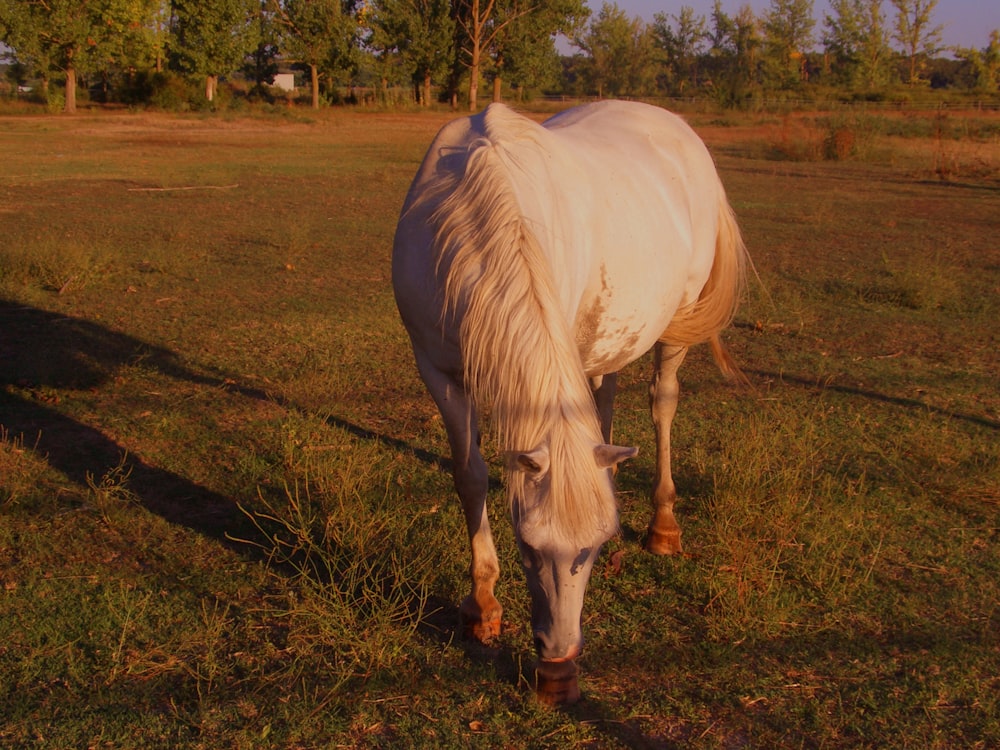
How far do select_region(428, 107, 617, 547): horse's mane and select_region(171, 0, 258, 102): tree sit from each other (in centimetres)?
4286

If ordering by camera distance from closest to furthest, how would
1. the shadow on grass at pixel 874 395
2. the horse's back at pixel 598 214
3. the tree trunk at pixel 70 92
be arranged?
the horse's back at pixel 598 214 < the shadow on grass at pixel 874 395 < the tree trunk at pixel 70 92

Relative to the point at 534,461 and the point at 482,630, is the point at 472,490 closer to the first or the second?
the point at 482,630

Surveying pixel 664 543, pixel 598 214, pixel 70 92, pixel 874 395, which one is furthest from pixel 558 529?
pixel 70 92

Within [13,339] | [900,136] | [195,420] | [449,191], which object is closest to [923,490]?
[449,191]

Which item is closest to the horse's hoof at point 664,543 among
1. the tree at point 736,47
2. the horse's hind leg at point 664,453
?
the horse's hind leg at point 664,453

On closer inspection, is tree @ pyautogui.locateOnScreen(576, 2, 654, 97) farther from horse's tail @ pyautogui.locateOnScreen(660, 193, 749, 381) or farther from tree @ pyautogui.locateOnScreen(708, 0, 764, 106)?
horse's tail @ pyautogui.locateOnScreen(660, 193, 749, 381)

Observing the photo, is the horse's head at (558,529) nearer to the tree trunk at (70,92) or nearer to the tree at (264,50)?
the tree trunk at (70,92)

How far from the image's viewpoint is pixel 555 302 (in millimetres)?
2205

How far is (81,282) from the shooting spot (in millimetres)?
7031

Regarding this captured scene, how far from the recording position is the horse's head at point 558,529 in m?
1.96

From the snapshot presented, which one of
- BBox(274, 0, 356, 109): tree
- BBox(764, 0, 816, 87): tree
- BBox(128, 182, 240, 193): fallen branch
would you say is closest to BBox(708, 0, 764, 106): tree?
BBox(764, 0, 816, 87): tree

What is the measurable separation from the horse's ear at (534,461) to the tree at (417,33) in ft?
148

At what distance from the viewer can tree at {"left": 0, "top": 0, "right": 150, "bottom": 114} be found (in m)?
35.8

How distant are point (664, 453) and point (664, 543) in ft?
1.55
